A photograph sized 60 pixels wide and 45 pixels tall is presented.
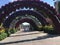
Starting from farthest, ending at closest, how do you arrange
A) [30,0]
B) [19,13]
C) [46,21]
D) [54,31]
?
[46,21]
[19,13]
[54,31]
[30,0]

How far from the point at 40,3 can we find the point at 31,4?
5.53 feet

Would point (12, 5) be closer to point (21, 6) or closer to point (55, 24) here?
point (21, 6)

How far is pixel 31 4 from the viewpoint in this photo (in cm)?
3797

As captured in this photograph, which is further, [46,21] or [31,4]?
[46,21]

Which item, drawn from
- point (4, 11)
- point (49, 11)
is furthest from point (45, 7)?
point (4, 11)

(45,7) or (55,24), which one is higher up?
(45,7)

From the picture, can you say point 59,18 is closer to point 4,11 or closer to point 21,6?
point 21,6

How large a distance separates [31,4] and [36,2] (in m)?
0.92

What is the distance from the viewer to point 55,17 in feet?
133

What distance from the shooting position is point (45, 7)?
3978 centimetres

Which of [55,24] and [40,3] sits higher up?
[40,3]

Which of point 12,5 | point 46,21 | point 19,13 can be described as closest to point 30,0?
point 12,5

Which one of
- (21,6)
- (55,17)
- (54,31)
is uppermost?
(21,6)

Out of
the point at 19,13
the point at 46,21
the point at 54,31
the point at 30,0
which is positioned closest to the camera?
the point at 30,0
